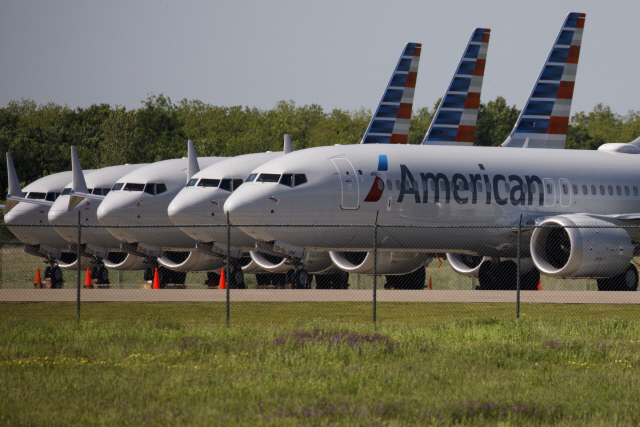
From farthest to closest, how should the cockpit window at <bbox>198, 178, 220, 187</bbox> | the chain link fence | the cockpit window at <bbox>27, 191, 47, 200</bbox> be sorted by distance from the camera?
the cockpit window at <bbox>27, 191, 47, 200</bbox>, the cockpit window at <bbox>198, 178, 220, 187</bbox>, the chain link fence

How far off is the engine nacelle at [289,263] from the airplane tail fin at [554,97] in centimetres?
761

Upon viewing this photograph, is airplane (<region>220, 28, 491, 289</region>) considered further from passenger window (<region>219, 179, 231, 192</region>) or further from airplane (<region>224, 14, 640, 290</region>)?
passenger window (<region>219, 179, 231, 192</region>)

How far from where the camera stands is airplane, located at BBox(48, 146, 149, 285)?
32.1 meters

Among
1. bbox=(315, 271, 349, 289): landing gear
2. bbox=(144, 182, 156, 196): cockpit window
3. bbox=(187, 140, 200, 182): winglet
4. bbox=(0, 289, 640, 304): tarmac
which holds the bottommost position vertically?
bbox=(315, 271, 349, 289): landing gear

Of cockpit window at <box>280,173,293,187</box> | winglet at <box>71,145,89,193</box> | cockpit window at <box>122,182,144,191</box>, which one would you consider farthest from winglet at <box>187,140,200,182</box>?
cockpit window at <box>280,173,293,187</box>

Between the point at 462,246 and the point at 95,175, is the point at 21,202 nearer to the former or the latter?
the point at 95,175

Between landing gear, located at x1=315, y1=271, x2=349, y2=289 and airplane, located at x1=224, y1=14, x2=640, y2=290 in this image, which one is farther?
landing gear, located at x1=315, y1=271, x2=349, y2=289

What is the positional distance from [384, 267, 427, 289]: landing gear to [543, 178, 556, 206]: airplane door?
14.8ft

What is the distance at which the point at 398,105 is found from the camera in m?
34.1

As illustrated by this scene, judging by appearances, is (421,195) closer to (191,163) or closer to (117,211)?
(191,163)

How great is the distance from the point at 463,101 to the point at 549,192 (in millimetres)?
6218

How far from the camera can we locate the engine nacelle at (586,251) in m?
24.1

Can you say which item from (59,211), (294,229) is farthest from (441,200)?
(59,211)

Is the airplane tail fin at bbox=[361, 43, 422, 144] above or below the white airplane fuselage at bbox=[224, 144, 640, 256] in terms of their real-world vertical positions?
above
